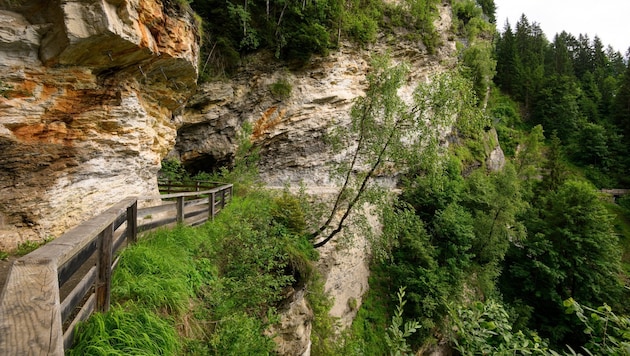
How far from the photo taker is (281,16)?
14.6 m

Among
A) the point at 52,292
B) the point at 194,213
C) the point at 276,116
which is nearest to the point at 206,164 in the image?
the point at 276,116

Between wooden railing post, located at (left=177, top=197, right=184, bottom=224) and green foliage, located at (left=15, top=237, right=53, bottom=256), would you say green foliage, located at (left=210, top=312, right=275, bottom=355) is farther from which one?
green foliage, located at (left=15, top=237, right=53, bottom=256)

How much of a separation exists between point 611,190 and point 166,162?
4836 cm

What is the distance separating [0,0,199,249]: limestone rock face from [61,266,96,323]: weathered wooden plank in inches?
209

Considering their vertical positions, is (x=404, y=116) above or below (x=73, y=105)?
above

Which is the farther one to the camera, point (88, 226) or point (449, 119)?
point (449, 119)

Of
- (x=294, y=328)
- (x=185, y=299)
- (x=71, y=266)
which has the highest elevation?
(x=71, y=266)

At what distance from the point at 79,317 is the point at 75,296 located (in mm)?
249

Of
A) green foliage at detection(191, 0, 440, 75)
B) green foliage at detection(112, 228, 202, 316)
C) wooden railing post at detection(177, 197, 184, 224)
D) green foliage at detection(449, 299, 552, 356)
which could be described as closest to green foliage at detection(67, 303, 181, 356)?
green foliage at detection(112, 228, 202, 316)

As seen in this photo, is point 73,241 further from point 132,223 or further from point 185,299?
point 132,223

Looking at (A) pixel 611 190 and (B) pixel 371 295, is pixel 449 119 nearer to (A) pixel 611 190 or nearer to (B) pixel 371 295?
(B) pixel 371 295

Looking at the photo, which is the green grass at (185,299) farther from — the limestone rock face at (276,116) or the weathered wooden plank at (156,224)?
the limestone rock face at (276,116)

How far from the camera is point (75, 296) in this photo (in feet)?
6.42

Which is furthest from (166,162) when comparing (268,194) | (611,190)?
(611,190)
